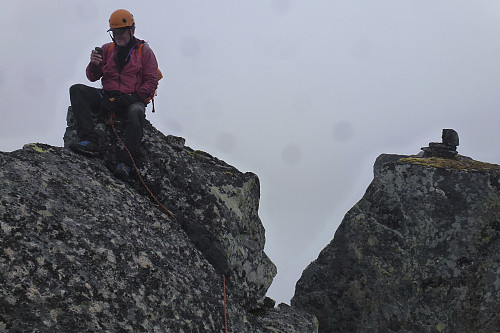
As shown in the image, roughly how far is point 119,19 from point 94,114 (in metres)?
2.44

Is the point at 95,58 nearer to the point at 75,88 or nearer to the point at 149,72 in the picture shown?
the point at 75,88

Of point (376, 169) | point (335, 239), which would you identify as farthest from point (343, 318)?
point (376, 169)

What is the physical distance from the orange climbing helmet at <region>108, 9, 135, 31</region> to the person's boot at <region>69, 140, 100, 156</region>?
128 inches

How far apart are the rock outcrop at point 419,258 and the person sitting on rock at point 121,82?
664 centimetres

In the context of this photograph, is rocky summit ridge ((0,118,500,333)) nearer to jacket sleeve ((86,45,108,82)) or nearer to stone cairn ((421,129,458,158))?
stone cairn ((421,129,458,158))

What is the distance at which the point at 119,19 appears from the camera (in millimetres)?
11422

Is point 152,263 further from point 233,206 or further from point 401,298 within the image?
point 401,298

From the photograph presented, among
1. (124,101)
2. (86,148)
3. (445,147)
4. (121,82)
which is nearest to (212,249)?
(86,148)

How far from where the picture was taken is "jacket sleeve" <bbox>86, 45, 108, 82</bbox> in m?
11.6

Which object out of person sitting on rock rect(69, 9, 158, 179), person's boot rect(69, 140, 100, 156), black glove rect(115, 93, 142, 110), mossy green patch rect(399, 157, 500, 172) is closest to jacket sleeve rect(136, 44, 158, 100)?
person sitting on rock rect(69, 9, 158, 179)

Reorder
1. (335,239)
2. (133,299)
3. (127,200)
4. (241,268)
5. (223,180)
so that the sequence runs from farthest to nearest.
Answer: (335,239) < (223,180) < (241,268) < (127,200) < (133,299)

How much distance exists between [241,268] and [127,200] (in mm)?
2992

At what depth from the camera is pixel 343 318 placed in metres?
13.0

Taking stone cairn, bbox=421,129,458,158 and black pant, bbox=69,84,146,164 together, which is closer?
black pant, bbox=69,84,146,164
